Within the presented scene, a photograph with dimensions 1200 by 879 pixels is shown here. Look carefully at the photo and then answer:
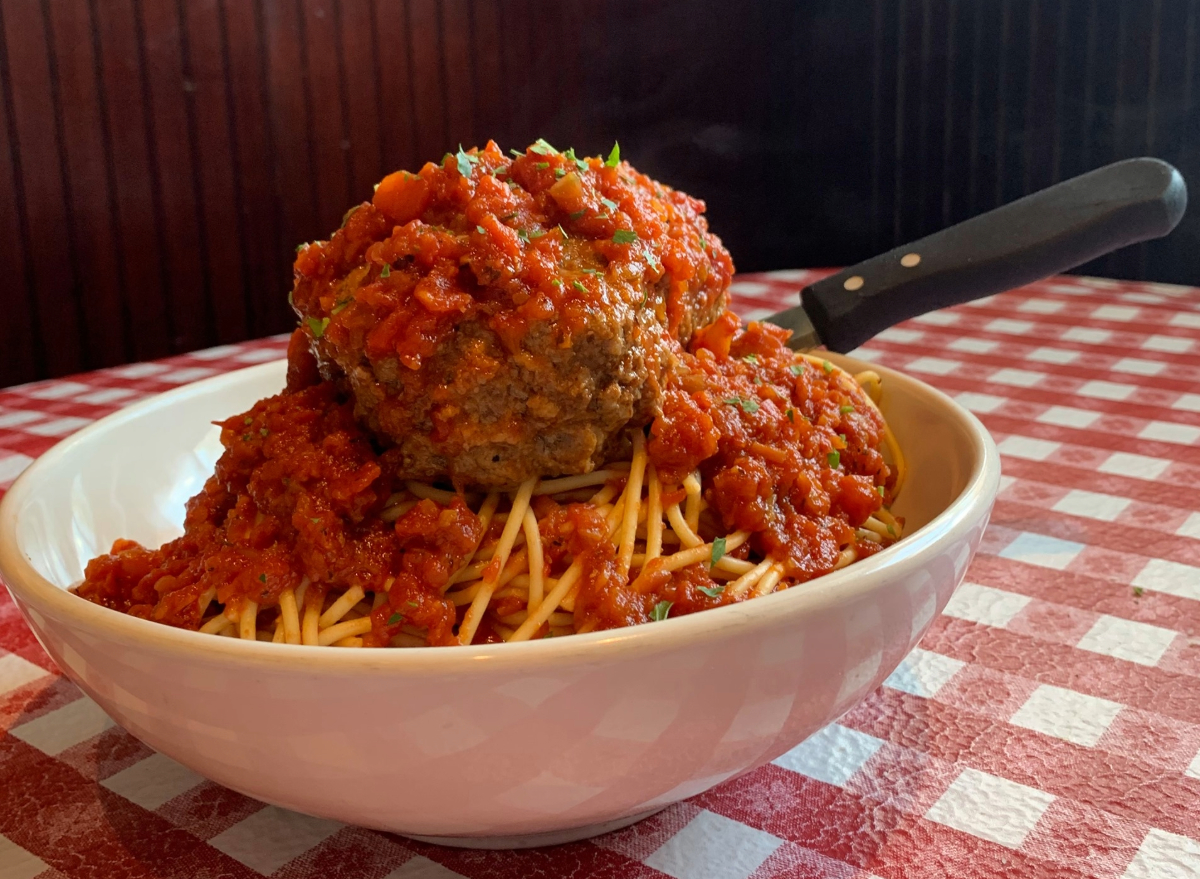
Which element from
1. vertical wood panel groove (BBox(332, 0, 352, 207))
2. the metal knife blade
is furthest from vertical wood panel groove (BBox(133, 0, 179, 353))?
the metal knife blade

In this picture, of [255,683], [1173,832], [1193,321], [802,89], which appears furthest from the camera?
[802,89]

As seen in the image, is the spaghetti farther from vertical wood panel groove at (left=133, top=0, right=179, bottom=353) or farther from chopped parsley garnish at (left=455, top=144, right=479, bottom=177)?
vertical wood panel groove at (left=133, top=0, right=179, bottom=353)

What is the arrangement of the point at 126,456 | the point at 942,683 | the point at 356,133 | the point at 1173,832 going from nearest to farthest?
the point at 1173,832 < the point at 942,683 < the point at 126,456 < the point at 356,133

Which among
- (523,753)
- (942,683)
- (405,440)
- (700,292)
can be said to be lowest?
(942,683)

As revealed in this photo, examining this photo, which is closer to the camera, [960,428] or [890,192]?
[960,428]

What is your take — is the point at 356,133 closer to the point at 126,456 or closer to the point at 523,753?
the point at 126,456

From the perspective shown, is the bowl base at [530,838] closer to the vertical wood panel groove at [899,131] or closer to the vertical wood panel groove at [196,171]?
the vertical wood panel groove at [196,171]

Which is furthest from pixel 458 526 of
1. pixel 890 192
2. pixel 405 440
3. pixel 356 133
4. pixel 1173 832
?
pixel 890 192
